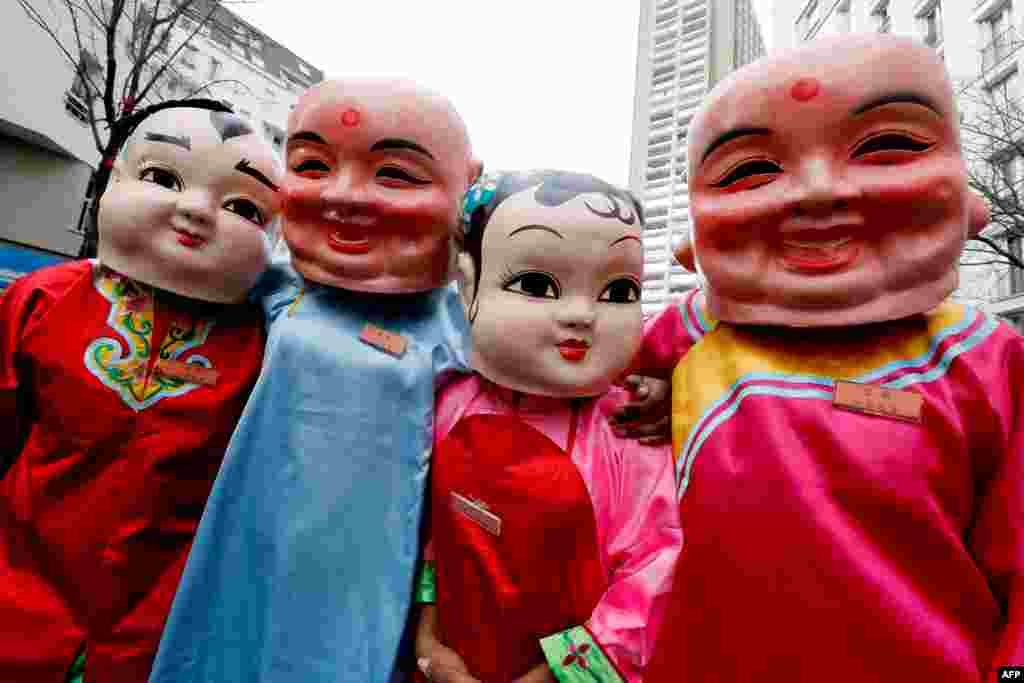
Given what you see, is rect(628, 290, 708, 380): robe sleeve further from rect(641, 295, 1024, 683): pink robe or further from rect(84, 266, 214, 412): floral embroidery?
rect(84, 266, 214, 412): floral embroidery

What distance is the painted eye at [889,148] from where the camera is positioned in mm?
1063

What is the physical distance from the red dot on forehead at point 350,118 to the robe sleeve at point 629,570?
113 centimetres

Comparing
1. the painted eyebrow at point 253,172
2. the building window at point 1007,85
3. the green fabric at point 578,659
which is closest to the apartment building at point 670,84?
the building window at point 1007,85

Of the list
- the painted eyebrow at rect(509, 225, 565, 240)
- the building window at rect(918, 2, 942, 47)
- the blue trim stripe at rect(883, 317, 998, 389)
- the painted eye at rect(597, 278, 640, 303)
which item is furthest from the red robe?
the building window at rect(918, 2, 942, 47)

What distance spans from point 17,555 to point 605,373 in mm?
1689

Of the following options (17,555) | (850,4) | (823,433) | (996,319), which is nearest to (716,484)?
(823,433)

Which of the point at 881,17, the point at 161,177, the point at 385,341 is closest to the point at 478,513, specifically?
the point at 385,341

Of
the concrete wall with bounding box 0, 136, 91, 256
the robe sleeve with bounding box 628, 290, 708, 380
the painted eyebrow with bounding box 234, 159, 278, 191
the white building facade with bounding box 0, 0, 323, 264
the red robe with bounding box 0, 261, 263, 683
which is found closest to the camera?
the robe sleeve with bounding box 628, 290, 708, 380

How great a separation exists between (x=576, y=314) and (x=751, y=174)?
46cm

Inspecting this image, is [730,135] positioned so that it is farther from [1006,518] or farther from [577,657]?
[577,657]

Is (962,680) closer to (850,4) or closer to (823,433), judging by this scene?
(823,433)

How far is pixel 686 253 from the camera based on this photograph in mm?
1448

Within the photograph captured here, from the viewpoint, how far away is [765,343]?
1.18 meters

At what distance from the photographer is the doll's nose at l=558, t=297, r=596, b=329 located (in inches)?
51.2
